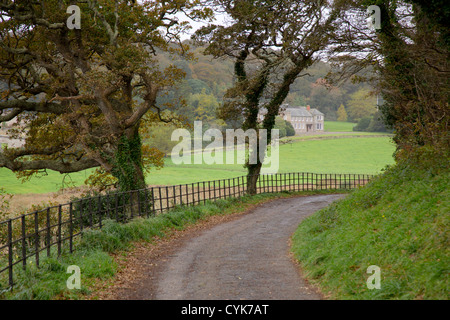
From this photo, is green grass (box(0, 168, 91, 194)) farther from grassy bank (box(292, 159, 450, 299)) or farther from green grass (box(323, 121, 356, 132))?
green grass (box(323, 121, 356, 132))

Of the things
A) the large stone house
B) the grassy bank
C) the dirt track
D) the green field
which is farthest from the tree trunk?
the large stone house

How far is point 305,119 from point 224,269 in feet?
343

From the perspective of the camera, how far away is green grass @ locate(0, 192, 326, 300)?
25.5 ft

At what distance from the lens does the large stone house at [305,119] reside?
356 feet

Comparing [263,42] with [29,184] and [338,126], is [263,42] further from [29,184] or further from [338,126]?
[338,126]

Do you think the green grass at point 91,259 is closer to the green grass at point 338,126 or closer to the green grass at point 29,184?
the green grass at point 29,184

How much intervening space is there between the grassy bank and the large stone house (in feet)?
313

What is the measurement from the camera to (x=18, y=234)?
1961 cm

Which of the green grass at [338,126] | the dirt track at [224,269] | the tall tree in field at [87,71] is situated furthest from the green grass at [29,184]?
the green grass at [338,126]

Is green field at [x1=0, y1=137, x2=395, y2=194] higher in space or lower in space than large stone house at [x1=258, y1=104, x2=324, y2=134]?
lower

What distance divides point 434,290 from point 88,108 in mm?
18939
